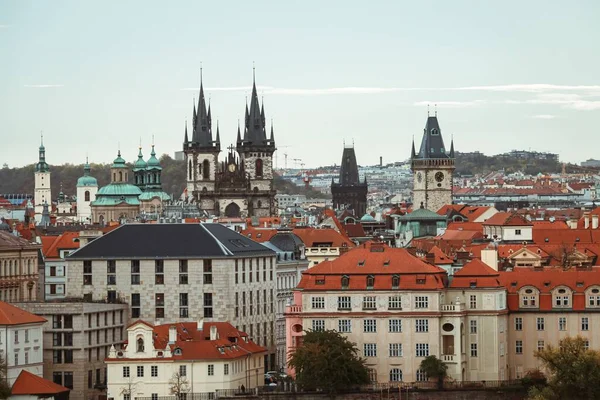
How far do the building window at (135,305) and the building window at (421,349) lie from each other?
17580 millimetres

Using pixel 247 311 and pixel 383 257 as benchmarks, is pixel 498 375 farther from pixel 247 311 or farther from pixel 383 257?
pixel 247 311

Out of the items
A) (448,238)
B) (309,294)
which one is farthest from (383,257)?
(448,238)

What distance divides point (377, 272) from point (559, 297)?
873 centimetres

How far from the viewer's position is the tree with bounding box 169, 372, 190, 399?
101m

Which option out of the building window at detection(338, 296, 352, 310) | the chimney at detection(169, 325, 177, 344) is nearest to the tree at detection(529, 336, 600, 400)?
the building window at detection(338, 296, 352, 310)

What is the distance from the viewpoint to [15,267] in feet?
424

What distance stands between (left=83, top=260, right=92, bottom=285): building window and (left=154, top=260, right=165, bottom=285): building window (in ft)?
12.5

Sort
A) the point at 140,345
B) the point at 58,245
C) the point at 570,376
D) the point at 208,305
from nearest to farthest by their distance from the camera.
Answer: the point at 570,376 → the point at 140,345 → the point at 208,305 → the point at 58,245

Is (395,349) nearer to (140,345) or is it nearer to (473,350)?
(473,350)

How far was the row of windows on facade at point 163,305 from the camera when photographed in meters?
116

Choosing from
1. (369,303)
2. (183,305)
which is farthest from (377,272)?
Answer: (183,305)

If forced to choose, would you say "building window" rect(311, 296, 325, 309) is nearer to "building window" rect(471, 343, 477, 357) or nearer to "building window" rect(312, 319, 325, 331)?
"building window" rect(312, 319, 325, 331)

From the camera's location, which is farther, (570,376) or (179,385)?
(179,385)

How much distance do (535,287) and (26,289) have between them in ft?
109
